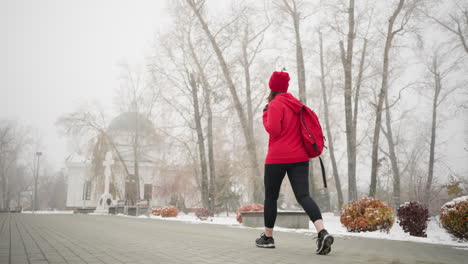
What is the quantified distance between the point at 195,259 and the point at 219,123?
2184cm

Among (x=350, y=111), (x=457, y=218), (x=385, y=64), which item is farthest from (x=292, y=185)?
(x=385, y=64)

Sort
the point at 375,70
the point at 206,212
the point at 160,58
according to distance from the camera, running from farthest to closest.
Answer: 1. the point at 160,58
2. the point at 375,70
3. the point at 206,212

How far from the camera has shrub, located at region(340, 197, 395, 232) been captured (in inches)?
366

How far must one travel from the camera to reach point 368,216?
9289 millimetres

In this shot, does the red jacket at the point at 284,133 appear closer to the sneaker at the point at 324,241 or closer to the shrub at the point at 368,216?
the sneaker at the point at 324,241

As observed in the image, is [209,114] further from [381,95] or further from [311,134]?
[311,134]

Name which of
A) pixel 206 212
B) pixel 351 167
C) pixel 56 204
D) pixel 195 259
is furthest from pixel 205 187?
pixel 56 204

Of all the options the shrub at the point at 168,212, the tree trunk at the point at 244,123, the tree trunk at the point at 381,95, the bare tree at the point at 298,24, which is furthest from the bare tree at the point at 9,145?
the tree trunk at the point at 381,95

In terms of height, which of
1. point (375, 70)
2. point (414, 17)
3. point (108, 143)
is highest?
point (414, 17)

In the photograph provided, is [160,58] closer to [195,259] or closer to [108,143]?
[108,143]

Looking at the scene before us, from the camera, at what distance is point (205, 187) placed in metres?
21.8

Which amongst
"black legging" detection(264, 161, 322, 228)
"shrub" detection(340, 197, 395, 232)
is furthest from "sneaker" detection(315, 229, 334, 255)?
"shrub" detection(340, 197, 395, 232)

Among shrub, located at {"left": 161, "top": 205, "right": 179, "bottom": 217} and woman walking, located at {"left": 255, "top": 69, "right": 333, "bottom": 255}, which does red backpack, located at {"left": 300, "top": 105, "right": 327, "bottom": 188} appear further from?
shrub, located at {"left": 161, "top": 205, "right": 179, "bottom": 217}

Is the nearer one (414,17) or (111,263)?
(111,263)
